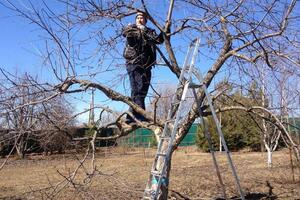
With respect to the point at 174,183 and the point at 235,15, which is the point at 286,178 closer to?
the point at 174,183

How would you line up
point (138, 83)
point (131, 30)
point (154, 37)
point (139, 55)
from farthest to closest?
point (138, 83), point (139, 55), point (154, 37), point (131, 30)

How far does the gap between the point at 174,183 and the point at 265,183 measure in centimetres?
194

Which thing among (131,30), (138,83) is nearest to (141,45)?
(131,30)

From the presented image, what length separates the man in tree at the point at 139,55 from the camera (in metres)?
4.86

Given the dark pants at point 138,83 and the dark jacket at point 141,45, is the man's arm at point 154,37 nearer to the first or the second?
the dark jacket at point 141,45

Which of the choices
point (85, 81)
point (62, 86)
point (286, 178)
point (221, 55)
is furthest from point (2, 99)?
point (286, 178)

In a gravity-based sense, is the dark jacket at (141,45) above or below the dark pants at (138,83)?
above

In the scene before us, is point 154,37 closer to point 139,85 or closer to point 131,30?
point 131,30

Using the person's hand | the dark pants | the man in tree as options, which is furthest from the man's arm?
the dark pants

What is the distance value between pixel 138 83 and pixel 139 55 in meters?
0.42

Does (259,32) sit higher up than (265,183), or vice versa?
(259,32)

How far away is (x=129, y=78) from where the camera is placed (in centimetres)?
533

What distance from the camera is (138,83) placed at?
535cm

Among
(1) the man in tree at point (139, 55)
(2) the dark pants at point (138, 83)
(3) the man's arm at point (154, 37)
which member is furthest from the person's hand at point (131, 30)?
(2) the dark pants at point (138, 83)
